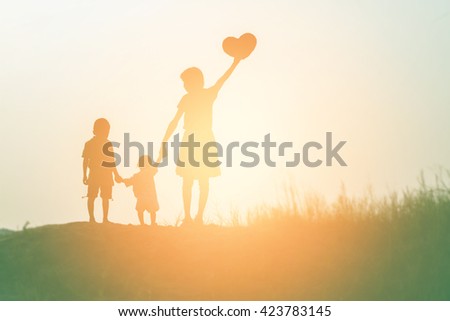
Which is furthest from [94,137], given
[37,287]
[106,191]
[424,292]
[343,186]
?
[424,292]

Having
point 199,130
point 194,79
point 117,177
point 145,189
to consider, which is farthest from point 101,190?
point 194,79

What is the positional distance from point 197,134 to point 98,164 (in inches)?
59.4

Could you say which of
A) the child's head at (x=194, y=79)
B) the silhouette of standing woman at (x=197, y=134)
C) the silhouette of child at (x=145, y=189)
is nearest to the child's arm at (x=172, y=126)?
the silhouette of standing woman at (x=197, y=134)

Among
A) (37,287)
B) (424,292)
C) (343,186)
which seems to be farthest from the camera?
(343,186)

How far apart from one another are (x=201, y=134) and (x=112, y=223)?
65.4 inches

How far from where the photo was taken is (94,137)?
1054 cm

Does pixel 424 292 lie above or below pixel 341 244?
below

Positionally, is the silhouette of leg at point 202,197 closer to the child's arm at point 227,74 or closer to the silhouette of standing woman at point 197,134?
the silhouette of standing woman at point 197,134

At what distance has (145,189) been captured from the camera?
421 inches

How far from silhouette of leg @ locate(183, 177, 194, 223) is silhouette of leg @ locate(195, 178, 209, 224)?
0.11m

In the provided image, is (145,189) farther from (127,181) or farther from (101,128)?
(101,128)

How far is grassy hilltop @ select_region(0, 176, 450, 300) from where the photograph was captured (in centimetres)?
872

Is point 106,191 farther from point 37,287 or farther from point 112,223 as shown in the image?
point 37,287

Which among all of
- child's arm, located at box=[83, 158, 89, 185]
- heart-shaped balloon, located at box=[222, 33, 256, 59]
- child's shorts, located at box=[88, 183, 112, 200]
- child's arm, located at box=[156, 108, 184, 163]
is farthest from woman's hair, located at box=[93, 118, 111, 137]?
heart-shaped balloon, located at box=[222, 33, 256, 59]
